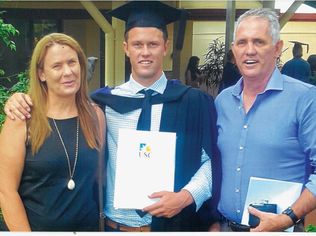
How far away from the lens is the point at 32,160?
5.48 ft

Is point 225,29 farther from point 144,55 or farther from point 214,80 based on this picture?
point 144,55

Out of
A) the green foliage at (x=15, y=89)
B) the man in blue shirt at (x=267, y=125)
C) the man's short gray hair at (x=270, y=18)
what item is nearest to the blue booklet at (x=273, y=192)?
the man in blue shirt at (x=267, y=125)

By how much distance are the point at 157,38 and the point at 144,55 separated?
0.29ft

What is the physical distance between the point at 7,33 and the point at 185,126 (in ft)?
2.80

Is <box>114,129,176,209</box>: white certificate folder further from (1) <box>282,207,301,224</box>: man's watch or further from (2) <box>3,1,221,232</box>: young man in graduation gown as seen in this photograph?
(1) <box>282,207,301,224</box>: man's watch

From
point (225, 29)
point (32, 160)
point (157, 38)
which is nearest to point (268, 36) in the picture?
point (225, 29)

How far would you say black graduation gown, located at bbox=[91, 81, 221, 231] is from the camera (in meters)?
1.78

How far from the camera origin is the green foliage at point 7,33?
1.88 metres

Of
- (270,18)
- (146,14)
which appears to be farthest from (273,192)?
(146,14)

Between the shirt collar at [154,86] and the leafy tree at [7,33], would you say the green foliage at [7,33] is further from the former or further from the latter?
the shirt collar at [154,86]

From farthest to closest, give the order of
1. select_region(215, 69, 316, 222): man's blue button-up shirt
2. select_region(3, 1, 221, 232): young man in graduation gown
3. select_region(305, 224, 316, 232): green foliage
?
select_region(305, 224, 316, 232): green foliage < select_region(3, 1, 221, 232): young man in graduation gown < select_region(215, 69, 316, 222): man's blue button-up shirt

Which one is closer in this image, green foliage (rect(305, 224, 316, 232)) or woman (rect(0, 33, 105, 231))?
woman (rect(0, 33, 105, 231))

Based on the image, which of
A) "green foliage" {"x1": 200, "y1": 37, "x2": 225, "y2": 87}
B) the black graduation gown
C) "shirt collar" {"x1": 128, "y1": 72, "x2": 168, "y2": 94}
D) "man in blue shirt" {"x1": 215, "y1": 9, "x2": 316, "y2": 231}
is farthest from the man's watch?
"shirt collar" {"x1": 128, "y1": 72, "x2": 168, "y2": 94}

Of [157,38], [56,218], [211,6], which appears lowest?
[56,218]
